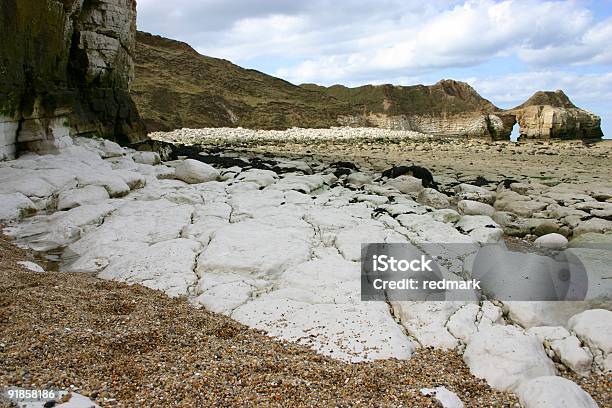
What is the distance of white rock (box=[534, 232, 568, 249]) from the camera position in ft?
23.4

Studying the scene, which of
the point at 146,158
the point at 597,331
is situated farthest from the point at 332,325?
the point at 146,158

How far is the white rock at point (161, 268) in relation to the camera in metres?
5.43

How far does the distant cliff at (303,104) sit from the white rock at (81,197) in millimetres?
21742

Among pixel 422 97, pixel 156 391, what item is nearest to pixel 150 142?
pixel 156 391

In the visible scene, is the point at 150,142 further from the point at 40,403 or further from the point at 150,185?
the point at 40,403

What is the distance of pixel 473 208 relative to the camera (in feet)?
28.6

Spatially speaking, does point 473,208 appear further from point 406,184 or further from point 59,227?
point 59,227

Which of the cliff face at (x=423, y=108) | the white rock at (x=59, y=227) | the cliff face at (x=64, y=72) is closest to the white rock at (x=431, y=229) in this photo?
the white rock at (x=59, y=227)

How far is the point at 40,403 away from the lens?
2.80 meters

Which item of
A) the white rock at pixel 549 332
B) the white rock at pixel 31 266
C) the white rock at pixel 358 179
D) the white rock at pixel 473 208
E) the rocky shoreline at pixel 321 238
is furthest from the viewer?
the white rock at pixel 358 179

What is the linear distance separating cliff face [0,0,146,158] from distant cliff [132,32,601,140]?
1507 centimetres

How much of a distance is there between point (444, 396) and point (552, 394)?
2.28 feet

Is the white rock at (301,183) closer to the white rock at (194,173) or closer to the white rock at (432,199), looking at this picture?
the white rock at (194,173)

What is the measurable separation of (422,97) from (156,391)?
162 feet
